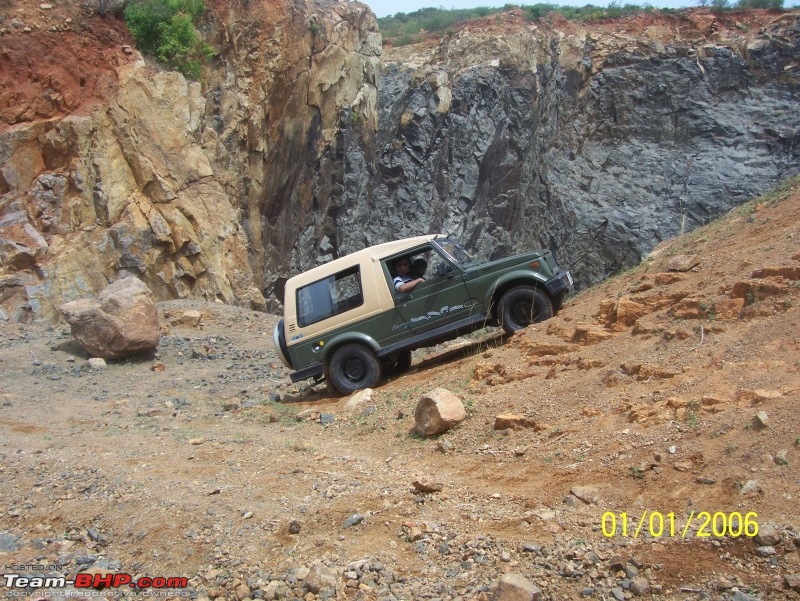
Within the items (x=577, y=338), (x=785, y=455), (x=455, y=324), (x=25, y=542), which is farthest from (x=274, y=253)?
(x=785, y=455)

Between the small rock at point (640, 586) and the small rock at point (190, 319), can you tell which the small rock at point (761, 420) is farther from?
the small rock at point (190, 319)

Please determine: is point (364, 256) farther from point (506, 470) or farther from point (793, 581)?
point (793, 581)

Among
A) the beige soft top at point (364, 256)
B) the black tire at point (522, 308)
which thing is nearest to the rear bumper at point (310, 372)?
the beige soft top at point (364, 256)

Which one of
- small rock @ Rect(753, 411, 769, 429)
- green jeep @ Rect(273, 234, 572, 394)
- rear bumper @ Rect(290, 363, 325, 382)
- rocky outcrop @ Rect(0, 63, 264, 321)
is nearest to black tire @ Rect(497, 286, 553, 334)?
green jeep @ Rect(273, 234, 572, 394)

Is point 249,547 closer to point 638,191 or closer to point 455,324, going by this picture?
point 455,324

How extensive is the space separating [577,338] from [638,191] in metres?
23.8

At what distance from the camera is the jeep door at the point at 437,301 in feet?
28.3

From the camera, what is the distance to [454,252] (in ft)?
29.6

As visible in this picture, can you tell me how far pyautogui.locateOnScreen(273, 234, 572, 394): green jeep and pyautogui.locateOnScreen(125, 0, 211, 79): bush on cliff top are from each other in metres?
11.6

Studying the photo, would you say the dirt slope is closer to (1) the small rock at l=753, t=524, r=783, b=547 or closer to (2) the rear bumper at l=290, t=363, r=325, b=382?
(1) the small rock at l=753, t=524, r=783, b=547

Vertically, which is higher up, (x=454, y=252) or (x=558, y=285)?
(x=454, y=252)
